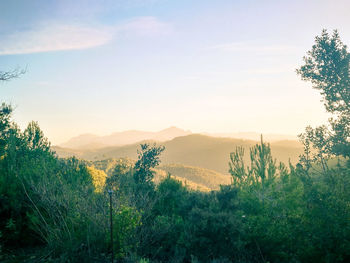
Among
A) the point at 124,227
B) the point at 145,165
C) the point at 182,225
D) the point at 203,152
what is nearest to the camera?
the point at 124,227

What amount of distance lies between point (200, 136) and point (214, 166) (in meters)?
38.5

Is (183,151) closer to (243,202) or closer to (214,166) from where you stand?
(214,166)

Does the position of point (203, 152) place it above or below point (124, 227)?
below

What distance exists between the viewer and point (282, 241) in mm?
7121

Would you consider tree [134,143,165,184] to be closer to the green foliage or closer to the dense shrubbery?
the dense shrubbery

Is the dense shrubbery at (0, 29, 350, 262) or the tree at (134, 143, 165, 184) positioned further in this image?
the tree at (134, 143, 165, 184)

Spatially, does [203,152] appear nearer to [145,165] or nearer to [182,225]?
[145,165]

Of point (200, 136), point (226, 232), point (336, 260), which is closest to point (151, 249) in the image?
point (226, 232)

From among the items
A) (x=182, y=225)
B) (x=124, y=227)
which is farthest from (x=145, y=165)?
(x=124, y=227)

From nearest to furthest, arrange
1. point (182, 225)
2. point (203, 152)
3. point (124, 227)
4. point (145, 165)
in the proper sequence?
1. point (124, 227)
2. point (182, 225)
3. point (145, 165)
4. point (203, 152)

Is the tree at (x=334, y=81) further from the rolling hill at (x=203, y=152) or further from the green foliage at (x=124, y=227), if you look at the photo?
the rolling hill at (x=203, y=152)

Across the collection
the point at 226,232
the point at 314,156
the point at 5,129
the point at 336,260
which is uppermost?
the point at 5,129

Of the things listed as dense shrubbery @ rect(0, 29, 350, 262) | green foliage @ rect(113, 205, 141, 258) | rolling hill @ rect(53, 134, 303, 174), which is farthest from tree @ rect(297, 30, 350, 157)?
rolling hill @ rect(53, 134, 303, 174)

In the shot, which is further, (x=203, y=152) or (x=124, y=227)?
(x=203, y=152)
